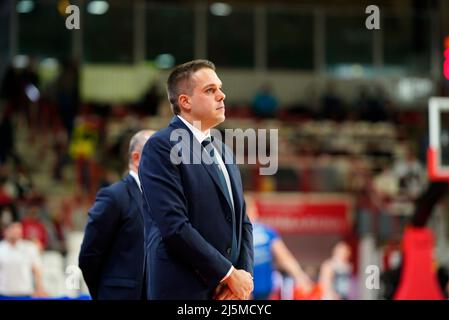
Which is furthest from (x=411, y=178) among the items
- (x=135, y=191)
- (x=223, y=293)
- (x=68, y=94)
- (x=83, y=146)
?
(x=223, y=293)

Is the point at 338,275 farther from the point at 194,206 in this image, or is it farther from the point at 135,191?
the point at 194,206

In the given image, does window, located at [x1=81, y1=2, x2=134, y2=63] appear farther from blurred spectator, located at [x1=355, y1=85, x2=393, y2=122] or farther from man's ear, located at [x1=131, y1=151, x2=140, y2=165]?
man's ear, located at [x1=131, y1=151, x2=140, y2=165]

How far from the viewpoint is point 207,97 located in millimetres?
4539

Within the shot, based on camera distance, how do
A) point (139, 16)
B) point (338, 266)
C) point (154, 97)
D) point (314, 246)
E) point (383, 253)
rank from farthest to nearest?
point (139, 16), point (154, 97), point (314, 246), point (383, 253), point (338, 266)

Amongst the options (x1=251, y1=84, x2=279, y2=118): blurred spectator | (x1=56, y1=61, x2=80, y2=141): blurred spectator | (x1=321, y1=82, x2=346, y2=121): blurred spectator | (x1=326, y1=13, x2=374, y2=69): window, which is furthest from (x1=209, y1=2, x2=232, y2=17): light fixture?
(x1=56, y1=61, x2=80, y2=141): blurred spectator

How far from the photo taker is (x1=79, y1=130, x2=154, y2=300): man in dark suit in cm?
562

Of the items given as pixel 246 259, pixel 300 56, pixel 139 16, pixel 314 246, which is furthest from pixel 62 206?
pixel 246 259

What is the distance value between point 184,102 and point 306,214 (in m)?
12.9

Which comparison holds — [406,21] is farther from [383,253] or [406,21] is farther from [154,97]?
[383,253]

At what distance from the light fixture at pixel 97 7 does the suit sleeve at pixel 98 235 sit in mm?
15539

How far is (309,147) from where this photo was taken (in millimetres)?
19219

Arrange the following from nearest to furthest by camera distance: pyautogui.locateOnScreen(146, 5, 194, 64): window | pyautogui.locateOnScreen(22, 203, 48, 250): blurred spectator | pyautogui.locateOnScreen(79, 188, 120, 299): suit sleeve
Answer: pyautogui.locateOnScreen(79, 188, 120, 299): suit sleeve, pyautogui.locateOnScreen(22, 203, 48, 250): blurred spectator, pyautogui.locateOnScreen(146, 5, 194, 64): window

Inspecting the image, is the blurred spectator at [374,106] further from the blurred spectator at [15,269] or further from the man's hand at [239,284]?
the man's hand at [239,284]

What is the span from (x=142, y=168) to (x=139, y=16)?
17.3 m
